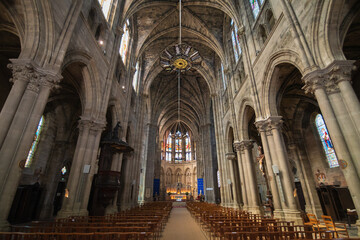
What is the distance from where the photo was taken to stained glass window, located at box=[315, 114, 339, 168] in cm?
1188

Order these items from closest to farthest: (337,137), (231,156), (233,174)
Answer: (337,137) → (233,174) → (231,156)

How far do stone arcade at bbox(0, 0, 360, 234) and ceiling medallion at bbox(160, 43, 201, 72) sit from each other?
0.16 metres

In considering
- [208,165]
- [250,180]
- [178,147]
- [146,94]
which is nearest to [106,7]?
[146,94]

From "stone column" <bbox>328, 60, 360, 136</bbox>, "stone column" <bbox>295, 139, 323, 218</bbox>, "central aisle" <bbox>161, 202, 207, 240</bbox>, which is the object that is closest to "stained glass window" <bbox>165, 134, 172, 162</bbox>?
"stone column" <bbox>295, 139, 323, 218</bbox>

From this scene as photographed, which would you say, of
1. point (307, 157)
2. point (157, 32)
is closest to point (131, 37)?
point (157, 32)

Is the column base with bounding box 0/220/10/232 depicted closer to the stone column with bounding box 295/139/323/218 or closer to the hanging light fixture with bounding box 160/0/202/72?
the hanging light fixture with bounding box 160/0/202/72

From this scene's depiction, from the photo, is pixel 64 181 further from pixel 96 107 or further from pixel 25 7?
pixel 25 7

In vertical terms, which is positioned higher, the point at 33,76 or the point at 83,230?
the point at 33,76

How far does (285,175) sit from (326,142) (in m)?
7.29

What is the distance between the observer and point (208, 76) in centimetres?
2348

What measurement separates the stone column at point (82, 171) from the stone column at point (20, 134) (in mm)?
3258

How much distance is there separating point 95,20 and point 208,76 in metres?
16.3

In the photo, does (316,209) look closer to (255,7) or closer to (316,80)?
(316,80)

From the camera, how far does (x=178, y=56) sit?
17.0 metres
